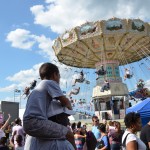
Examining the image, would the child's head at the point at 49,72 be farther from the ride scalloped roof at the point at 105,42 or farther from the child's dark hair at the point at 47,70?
the ride scalloped roof at the point at 105,42

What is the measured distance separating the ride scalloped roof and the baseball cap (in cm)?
3170

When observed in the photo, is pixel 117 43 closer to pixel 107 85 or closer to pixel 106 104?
pixel 107 85

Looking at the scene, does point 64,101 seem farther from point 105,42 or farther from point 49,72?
point 105,42

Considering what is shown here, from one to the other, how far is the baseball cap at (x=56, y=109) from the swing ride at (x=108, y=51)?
31539 mm

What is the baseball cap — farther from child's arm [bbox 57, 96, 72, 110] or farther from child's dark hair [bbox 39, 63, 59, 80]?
child's dark hair [bbox 39, 63, 59, 80]

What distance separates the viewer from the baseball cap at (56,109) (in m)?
2.71

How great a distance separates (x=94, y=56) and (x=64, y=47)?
4.84 metres

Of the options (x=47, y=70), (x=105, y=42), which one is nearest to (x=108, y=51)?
(x=105, y=42)

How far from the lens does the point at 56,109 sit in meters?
2.73

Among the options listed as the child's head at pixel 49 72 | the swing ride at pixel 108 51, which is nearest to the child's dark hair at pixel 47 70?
the child's head at pixel 49 72

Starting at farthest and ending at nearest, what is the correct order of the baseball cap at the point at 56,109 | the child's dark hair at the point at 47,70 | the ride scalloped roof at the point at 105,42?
the ride scalloped roof at the point at 105,42
the child's dark hair at the point at 47,70
the baseball cap at the point at 56,109

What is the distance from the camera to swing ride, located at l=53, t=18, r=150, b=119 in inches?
1362

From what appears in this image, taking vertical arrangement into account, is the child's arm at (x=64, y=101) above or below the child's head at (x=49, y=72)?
below

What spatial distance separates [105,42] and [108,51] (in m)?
2.30
